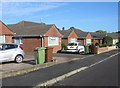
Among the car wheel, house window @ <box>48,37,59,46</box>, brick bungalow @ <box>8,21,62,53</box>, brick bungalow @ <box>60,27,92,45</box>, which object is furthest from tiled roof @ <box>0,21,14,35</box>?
brick bungalow @ <box>60,27,92,45</box>

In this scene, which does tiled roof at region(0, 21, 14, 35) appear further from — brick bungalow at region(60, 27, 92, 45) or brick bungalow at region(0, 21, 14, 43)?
brick bungalow at region(60, 27, 92, 45)

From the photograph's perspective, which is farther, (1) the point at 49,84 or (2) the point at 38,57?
(2) the point at 38,57

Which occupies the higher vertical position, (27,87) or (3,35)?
(3,35)

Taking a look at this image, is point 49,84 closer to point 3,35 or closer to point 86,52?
point 3,35

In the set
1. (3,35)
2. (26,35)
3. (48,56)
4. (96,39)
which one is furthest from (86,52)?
(96,39)

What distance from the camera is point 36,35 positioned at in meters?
36.5

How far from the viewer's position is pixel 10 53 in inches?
723

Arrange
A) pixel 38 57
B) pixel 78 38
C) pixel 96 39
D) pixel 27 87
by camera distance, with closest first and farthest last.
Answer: pixel 27 87
pixel 38 57
pixel 78 38
pixel 96 39

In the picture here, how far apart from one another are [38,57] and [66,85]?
806 cm

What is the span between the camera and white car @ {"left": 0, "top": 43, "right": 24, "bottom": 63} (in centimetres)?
1781

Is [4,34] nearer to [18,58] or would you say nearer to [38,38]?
[38,38]

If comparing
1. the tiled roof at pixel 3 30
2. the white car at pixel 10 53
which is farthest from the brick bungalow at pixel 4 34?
the white car at pixel 10 53

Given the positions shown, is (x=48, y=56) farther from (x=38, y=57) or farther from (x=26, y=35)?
(x=26, y=35)

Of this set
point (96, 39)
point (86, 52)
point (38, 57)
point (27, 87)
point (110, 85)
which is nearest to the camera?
point (27, 87)
